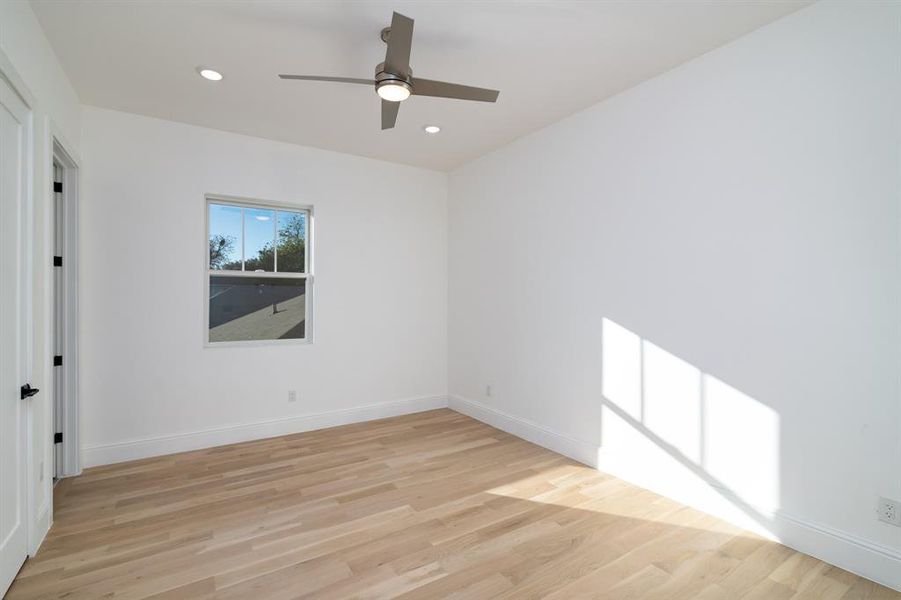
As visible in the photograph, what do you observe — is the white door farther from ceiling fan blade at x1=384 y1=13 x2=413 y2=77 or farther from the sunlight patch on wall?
the sunlight patch on wall

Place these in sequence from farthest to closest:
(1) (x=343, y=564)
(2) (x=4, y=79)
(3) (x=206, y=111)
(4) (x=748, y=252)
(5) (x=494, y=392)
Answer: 1. (5) (x=494, y=392)
2. (3) (x=206, y=111)
3. (4) (x=748, y=252)
4. (1) (x=343, y=564)
5. (2) (x=4, y=79)

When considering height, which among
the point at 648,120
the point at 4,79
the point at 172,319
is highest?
the point at 648,120

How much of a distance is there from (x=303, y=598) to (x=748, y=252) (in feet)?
10.1

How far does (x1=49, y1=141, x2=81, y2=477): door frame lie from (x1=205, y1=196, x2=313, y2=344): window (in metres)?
0.97

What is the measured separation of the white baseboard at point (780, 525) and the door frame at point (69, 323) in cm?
383

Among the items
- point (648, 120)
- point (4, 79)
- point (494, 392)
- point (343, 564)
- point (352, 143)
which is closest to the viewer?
point (4, 79)

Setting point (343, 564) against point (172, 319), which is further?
point (172, 319)

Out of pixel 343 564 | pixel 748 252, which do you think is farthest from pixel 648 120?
pixel 343 564

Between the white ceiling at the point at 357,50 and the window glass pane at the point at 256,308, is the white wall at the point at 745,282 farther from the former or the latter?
the window glass pane at the point at 256,308

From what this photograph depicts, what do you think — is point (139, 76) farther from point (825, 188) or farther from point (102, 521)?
point (825, 188)

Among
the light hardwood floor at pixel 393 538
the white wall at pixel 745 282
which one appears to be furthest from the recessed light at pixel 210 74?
the light hardwood floor at pixel 393 538

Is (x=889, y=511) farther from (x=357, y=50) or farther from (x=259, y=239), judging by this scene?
(x=259, y=239)

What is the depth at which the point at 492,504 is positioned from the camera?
9.57 feet

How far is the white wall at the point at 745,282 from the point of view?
2.15 meters
